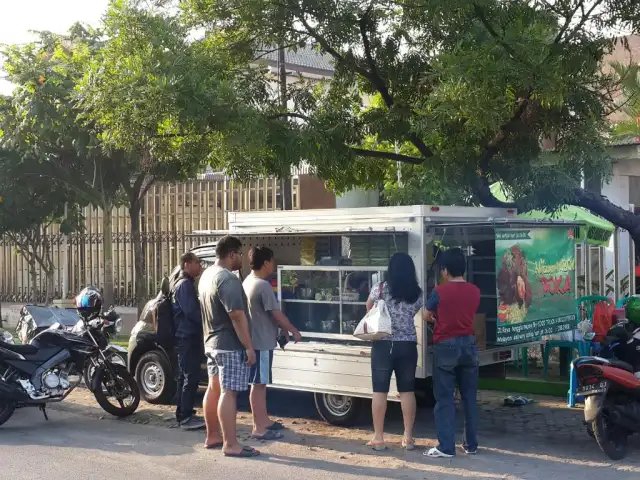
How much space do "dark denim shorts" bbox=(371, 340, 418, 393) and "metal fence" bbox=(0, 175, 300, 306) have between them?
7.84 metres

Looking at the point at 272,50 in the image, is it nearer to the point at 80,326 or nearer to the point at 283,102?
the point at 283,102

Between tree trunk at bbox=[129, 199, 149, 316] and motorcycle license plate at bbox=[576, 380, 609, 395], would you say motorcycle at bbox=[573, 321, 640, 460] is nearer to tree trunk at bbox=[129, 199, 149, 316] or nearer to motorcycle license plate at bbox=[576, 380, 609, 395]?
motorcycle license plate at bbox=[576, 380, 609, 395]

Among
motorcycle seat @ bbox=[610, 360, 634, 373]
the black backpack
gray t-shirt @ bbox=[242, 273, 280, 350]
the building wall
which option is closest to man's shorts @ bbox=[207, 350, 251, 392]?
gray t-shirt @ bbox=[242, 273, 280, 350]

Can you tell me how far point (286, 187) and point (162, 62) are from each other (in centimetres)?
618

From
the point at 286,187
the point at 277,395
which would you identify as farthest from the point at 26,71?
the point at 277,395

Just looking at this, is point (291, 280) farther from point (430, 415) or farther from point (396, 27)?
point (396, 27)

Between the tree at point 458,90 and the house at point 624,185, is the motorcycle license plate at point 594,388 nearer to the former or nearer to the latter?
the tree at point 458,90

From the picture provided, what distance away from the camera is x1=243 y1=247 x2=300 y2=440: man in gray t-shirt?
8148 millimetres

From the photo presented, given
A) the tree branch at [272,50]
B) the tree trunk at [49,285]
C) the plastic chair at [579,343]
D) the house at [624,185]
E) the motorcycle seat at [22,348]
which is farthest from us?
the tree trunk at [49,285]

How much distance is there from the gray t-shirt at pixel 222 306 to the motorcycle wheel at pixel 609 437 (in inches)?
120

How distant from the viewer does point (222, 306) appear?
748 cm

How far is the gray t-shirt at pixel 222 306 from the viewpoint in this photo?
24.2 feet

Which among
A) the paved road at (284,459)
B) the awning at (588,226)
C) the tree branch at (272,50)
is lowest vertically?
the paved road at (284,459)

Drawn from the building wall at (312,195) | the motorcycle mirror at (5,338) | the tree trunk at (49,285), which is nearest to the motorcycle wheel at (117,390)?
the motorcycle mirror at (5,338)
